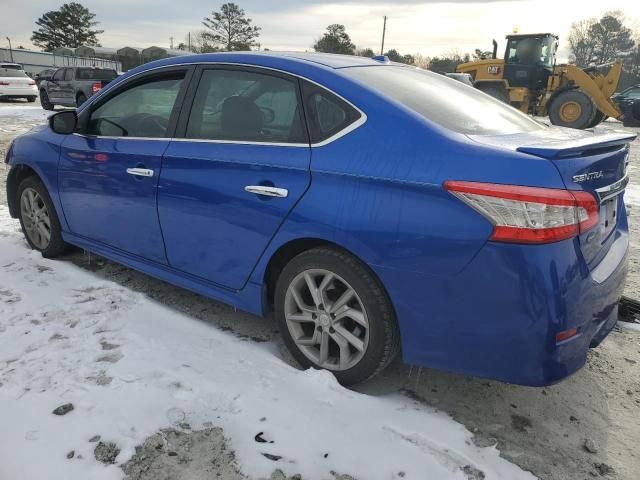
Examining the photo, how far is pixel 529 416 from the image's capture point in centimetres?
248

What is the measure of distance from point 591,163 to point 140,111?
2.71 metres

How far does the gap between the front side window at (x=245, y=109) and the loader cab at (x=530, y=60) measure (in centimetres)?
1551

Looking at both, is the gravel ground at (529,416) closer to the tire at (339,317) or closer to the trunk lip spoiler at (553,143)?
the tire at (339,317)

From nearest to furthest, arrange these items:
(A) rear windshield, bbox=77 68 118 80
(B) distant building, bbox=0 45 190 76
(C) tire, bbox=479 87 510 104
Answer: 1. (C) tire, bbox=479 87 510 104
2. (A) rear windshield, bbox=77 68 118 80
3. (B) distant building, bbox=0 45 190 76

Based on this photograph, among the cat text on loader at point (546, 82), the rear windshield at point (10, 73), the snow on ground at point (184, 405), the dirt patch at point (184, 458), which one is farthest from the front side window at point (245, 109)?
the rear windshield at point (10, 73)

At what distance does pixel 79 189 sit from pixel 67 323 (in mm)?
1079

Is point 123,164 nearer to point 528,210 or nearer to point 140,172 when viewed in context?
point 140,172

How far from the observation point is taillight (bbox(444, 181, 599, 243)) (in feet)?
6.33

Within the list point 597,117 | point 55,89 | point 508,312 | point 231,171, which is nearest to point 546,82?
point 597,117

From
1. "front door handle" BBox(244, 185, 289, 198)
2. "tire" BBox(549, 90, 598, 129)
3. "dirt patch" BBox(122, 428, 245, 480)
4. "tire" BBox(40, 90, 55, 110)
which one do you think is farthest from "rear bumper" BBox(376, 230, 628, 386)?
"tire" BBox(40, 90, 55, 110)

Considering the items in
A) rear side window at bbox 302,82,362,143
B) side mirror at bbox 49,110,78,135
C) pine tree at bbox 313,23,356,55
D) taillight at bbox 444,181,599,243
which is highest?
pine tree at bbox 313,23,356,55

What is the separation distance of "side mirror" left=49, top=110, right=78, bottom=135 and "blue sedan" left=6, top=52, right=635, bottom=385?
0.31 m

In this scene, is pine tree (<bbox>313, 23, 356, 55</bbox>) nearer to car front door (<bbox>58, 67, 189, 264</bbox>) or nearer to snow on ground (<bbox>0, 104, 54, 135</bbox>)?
snow on ground (<bbox>0, 104, 54, 135</bbox>)

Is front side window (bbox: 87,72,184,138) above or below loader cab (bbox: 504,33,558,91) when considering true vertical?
below
